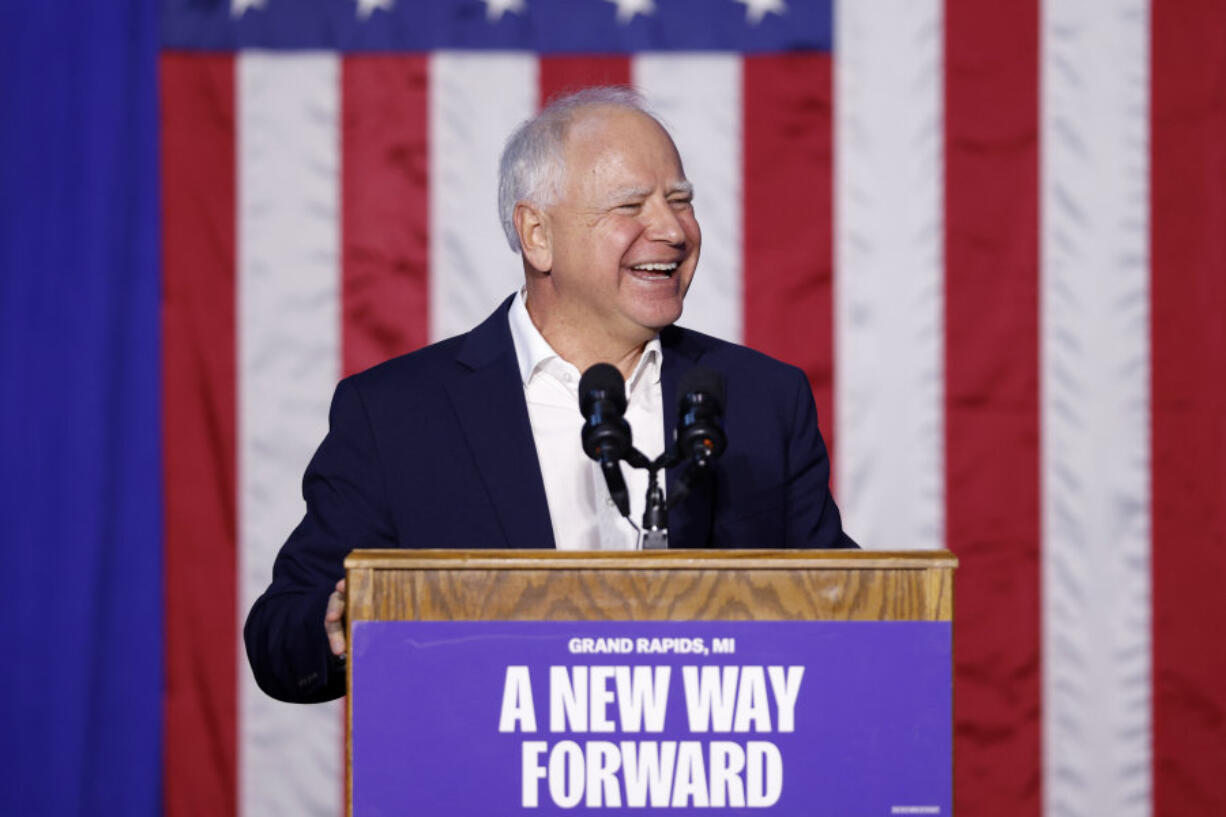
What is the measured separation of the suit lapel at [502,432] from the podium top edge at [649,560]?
1.78 ft

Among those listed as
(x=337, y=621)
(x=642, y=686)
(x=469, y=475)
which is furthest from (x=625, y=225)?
(x=642, y=686)

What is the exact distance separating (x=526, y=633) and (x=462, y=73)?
83.0 inches

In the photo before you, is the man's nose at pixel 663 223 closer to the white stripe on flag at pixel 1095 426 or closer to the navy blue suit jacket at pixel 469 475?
the navy blue suit jacket at pixel 469 475

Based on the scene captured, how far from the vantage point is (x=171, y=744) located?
3.00 m

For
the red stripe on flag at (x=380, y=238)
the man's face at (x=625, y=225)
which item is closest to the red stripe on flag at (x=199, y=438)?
the red stripe on flag at (x=380, y=238)

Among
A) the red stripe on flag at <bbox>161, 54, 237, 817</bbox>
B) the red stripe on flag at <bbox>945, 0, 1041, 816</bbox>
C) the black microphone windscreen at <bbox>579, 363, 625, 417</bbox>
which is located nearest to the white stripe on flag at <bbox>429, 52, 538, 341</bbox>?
the red stripe on flag at <bbox>161, 54, 237, 817</bbox>

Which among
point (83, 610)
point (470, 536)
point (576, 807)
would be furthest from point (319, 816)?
point (576, 807)

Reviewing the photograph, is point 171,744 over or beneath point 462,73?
beneath

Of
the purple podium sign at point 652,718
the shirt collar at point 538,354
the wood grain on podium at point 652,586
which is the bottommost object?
the purple podium sign at point 652,718

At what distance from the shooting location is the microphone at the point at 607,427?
131 cm

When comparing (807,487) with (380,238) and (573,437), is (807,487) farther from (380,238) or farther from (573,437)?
(380,238)

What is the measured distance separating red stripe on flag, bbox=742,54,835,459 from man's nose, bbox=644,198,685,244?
3.90 ft

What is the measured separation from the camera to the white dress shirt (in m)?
1.84
